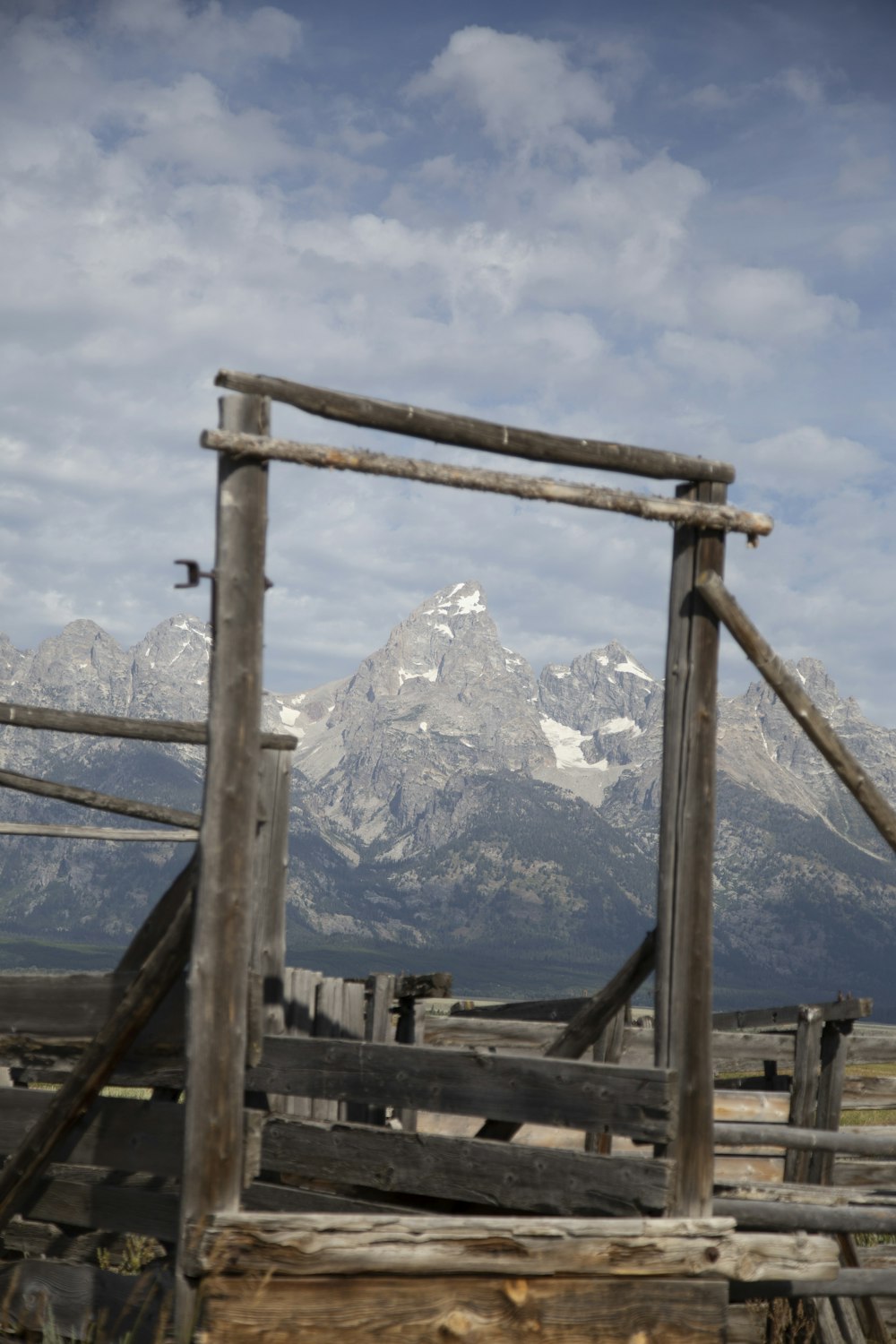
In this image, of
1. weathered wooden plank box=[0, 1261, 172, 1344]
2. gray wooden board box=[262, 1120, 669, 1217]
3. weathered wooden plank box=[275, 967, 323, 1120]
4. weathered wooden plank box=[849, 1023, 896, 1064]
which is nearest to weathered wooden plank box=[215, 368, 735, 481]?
gray wooden board box=[262, 1120, 669, 1217]

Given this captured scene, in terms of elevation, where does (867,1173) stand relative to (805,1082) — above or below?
below

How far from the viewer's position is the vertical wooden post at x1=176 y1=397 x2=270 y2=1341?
5867mm

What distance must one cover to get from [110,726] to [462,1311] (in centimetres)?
455

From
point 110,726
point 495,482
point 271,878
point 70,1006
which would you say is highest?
point 495,482

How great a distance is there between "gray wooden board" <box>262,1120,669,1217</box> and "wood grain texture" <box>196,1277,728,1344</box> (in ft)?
1.33

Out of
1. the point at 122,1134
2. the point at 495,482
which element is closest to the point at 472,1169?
the point at 122,1134

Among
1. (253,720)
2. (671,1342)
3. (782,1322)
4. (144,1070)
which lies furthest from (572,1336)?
(782,1322)

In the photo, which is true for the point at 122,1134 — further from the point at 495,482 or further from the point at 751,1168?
the point at 751,1168

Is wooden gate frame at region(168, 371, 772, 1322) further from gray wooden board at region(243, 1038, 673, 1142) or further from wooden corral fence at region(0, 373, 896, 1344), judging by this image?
gray wooden board at region(243, 1038, 673, 1142)

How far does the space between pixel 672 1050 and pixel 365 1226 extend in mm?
1634

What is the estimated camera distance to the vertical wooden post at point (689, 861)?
→ 618 centimetres

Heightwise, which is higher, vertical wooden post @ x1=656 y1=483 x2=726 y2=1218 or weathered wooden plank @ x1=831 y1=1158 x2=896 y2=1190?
vertical wooden post @ x1=656 y1=483 x2=726 y2=1218

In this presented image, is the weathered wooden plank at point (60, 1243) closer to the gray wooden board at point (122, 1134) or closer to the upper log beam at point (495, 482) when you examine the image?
the gray wooden board at point (122, 1134)

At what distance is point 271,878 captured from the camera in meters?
8.47
